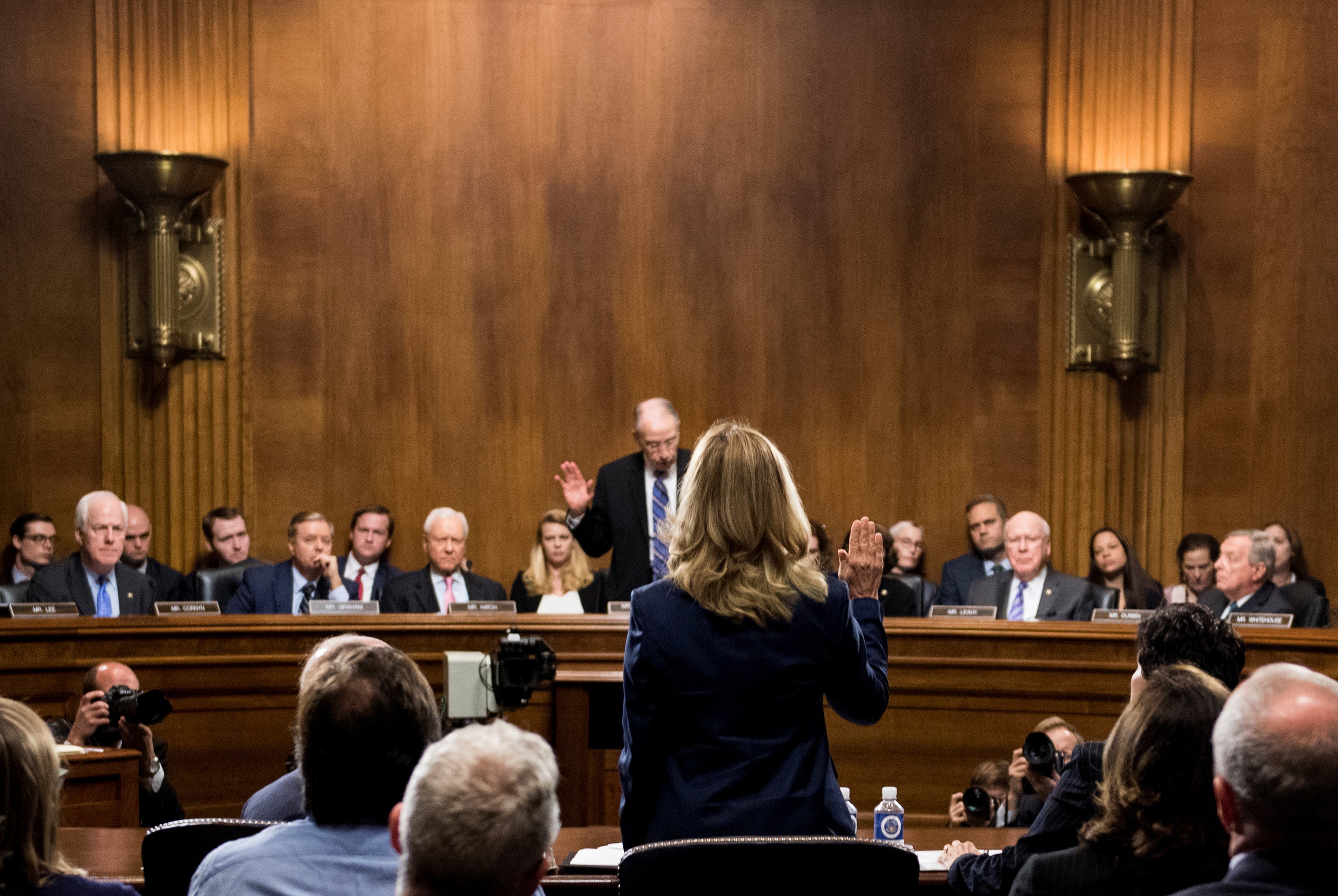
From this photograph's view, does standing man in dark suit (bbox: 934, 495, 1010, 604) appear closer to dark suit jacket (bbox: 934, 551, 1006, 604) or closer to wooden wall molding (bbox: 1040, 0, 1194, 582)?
dark suit jacket (bbox: 934, 551, 1006, 604)

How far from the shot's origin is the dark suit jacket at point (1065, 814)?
232 cm

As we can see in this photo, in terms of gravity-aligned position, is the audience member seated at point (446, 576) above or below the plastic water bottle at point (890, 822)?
above

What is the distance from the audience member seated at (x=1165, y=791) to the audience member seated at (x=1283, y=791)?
0.29 m

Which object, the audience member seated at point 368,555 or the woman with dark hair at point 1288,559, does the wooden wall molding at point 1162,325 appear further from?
the audience member seated at point 368,555

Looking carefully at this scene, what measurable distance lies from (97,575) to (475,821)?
17.0 ft

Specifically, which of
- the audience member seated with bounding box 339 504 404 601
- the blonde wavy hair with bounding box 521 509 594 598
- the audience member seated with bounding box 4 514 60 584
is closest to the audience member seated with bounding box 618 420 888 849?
the blonde wavy hair with bounding box 521 509 594 598

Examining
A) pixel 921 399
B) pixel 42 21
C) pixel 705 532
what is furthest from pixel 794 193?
pixel 705 532

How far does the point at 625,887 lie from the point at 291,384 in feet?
18.8

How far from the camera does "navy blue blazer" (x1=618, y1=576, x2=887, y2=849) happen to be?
2352mm

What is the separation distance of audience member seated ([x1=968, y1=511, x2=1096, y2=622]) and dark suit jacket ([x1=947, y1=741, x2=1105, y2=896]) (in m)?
3.81

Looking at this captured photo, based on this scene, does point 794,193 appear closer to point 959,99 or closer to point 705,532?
point 959,99

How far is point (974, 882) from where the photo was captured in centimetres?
257

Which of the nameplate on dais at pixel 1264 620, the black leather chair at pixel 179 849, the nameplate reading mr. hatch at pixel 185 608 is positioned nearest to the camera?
the black leather chair at pixel 179 849

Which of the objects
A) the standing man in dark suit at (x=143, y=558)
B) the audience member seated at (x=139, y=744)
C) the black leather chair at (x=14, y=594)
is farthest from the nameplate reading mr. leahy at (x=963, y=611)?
the black leather chair at (x=14, y=594)
